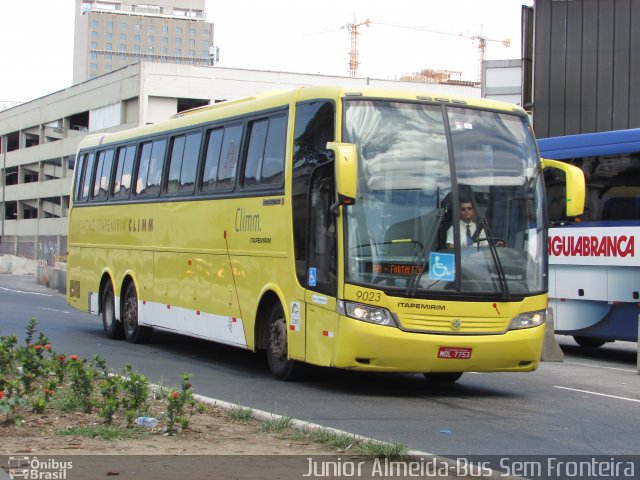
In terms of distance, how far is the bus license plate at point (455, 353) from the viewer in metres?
11.8

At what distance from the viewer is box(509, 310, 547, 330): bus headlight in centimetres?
1220

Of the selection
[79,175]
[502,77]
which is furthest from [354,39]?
[79,175]

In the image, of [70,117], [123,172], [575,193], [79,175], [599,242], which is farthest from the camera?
[70,117]

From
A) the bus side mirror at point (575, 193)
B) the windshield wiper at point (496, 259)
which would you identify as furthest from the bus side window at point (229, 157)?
the bus side mirror at point (575, 193)

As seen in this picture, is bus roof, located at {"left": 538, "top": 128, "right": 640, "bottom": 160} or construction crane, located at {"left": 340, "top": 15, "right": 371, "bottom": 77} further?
construction crane, located at {"left": 340, "top": 15, "right": 371, "bottom": 77}

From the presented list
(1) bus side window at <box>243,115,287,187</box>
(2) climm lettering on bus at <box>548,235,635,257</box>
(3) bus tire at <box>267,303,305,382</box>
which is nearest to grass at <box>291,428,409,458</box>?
(3) bus tire at <box>267,303,305,382</box>

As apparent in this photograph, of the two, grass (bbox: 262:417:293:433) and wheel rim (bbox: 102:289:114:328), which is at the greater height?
wheel rim (bbox: 102:289:114:328)

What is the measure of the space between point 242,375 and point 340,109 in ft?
13.1

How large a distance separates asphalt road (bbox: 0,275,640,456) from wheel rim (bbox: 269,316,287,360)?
39 cm

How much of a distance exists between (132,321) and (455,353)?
8.46 meters

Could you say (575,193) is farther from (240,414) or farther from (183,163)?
(183,163)

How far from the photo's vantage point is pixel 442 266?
38.9 ft

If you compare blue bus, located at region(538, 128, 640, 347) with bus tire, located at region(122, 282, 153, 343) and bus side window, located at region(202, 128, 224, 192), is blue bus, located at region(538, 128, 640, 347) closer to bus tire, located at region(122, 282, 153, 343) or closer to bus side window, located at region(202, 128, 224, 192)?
bus side window, located at region(202, 128, 224, 192)

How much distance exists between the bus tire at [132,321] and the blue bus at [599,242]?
716 centimetres
